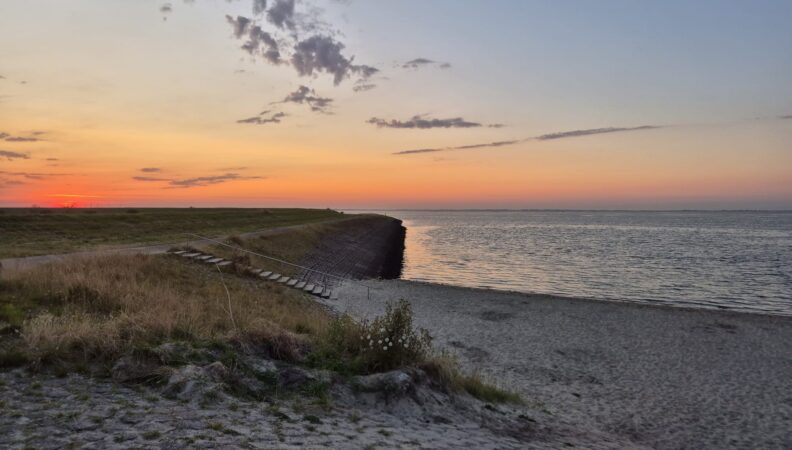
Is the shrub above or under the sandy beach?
above

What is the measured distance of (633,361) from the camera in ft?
56.8

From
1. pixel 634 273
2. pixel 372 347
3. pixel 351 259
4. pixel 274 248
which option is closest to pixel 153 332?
pixel 372 347

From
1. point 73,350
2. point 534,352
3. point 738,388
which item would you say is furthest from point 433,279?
point 73,350

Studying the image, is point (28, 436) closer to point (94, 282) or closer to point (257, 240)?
point (94, 282)

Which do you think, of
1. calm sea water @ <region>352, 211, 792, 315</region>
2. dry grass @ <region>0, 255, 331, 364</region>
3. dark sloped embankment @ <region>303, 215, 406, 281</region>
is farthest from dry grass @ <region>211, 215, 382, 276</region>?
calm sea water @ <region>352, 211, 792, 315</region>

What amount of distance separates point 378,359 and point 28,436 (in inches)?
237

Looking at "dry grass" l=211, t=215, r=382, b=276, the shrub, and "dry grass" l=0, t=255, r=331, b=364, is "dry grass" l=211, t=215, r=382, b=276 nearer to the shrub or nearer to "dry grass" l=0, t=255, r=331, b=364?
"dry grass" l=0, t=255, r=331, b=364

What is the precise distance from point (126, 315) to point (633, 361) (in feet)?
53.3

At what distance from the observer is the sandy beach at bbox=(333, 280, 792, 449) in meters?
11.9

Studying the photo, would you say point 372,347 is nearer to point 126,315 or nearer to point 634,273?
point 126,315

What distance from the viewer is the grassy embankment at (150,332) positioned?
8.42m

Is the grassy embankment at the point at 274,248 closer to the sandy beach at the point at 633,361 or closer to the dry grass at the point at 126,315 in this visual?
the sandy beach at the point at 633,361

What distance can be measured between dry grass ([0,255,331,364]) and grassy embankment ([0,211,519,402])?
2 centimetres

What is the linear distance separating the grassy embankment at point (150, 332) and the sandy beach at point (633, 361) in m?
3.70
